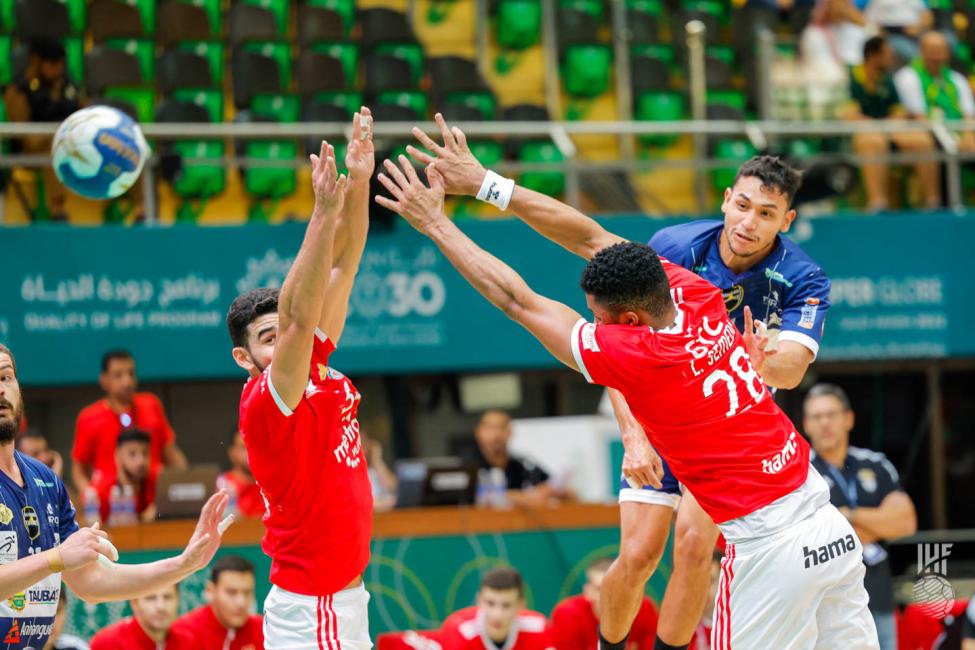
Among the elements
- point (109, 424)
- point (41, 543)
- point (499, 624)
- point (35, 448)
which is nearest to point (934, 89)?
point (499, 624)

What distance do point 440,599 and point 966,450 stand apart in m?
7.96

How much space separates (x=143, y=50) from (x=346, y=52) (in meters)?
2.17

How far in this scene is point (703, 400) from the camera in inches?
230

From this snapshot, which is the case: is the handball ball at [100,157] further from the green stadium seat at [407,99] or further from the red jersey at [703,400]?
the green stadium seat at [407,99]

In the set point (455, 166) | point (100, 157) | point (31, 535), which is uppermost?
point (100, 157)

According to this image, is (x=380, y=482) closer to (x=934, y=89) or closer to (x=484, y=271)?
(x=484, y=271)

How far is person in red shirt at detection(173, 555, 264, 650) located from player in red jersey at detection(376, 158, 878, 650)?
4.11m

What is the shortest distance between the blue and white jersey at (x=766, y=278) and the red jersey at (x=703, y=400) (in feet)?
3.24


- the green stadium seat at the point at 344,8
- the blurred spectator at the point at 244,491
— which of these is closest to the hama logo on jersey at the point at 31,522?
the blurred spectator at the point at 244,491

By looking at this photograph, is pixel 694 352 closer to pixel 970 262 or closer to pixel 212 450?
pixel 970 262

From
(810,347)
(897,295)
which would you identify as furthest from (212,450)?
(810,347)

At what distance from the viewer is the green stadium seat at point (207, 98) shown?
1451cm

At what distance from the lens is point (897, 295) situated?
1432 cm

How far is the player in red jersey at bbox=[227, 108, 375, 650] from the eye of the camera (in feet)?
19.5
